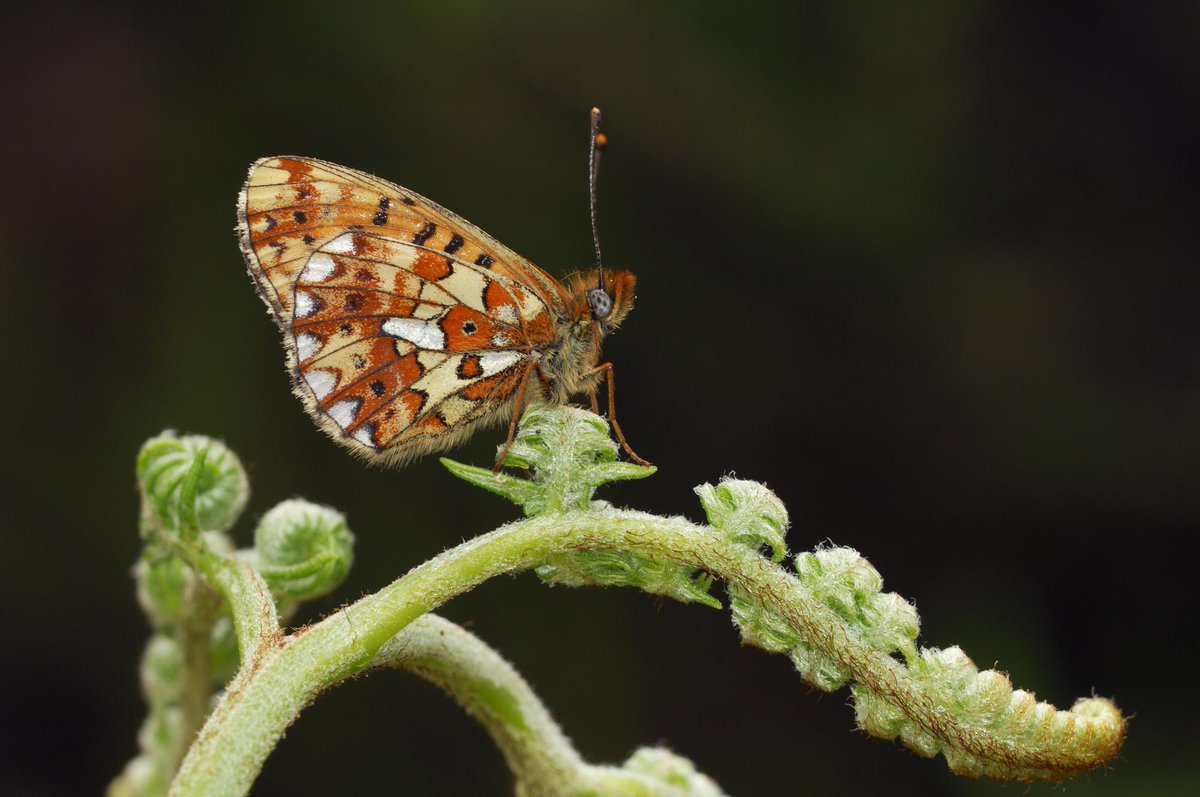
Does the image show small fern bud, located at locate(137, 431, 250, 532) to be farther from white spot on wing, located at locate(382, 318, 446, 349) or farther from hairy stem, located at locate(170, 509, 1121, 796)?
hairy stem, located at locate(170, 509, 1121, 796)

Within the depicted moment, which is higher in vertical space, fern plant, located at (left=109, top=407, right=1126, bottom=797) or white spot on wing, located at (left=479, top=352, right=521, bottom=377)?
white spot on wing, located at (left=479, top=352, right=521, bottom=377)

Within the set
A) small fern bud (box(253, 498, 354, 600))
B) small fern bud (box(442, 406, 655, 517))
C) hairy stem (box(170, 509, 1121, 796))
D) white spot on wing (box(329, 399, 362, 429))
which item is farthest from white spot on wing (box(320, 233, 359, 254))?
hairy stem (box(170, 509, 1121, 796))

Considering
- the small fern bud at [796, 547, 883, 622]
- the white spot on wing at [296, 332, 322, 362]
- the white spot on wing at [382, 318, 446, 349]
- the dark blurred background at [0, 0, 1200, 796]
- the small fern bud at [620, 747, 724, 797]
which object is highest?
the dark blurred background at [0, 0, 1200, 796]

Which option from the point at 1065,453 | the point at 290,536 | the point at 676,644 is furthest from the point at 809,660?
the point at 676,644

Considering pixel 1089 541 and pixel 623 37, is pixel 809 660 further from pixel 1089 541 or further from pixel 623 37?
pixel 623 37

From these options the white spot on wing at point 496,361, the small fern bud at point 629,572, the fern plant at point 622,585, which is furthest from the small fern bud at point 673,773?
the white spot on wing at point 496,361

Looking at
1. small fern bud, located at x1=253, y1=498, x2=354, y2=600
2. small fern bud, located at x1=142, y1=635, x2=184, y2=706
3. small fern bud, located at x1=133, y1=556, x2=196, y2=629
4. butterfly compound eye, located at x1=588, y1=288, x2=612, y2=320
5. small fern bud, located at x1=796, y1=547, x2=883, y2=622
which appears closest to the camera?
small fern bud, located at x1=796, y1=547, x2=883, y2=622

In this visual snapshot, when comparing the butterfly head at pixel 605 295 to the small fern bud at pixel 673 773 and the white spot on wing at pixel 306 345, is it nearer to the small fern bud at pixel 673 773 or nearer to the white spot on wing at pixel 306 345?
the white spot on wing at pixel 306 345
